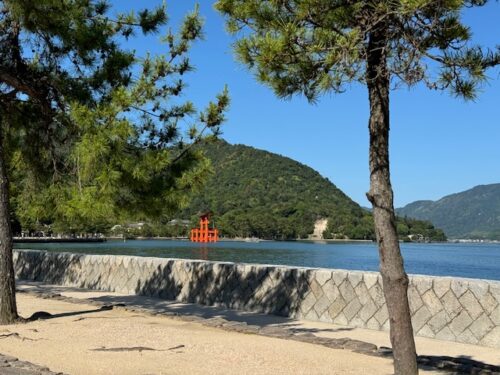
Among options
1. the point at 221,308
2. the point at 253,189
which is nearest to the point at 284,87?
the point at 221,308

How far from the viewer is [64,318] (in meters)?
8.74

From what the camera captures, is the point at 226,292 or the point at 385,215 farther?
the point at 226,292

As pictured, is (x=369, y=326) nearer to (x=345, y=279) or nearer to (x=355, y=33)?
(x=345, y=279)

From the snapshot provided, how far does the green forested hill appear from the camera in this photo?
109062 mm

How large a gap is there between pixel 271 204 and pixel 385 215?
109m

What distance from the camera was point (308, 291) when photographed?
962cm

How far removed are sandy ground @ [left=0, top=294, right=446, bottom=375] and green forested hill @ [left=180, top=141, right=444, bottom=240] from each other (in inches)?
3724

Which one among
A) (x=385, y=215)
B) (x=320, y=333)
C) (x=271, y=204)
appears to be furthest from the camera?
(x=271, y=204)

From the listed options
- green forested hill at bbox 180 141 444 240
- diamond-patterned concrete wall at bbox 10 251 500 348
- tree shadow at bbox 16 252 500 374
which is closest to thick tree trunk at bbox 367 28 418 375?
diamond-patterned concrete wall at bbox 10 251 500 348

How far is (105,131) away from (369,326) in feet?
14.7

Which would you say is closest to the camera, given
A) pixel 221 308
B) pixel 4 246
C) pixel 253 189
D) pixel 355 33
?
pixel 355 33

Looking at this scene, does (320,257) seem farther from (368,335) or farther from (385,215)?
(385,215)

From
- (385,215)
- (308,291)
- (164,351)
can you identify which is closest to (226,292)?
(308,291)

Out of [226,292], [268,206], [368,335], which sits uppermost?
[268,206]
